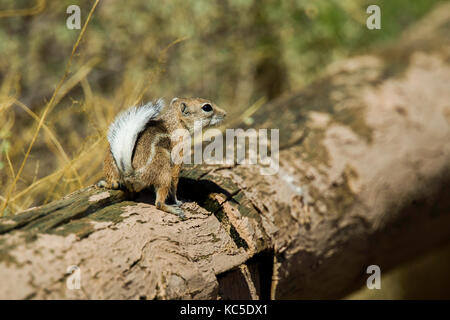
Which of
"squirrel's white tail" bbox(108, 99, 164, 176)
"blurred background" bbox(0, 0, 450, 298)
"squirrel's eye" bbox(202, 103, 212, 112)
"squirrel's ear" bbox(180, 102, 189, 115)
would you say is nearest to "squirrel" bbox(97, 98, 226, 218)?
"squirrel's white tail" bbox(108, 99, 164, 176)

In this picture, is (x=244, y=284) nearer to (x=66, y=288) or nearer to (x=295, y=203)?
(x=295, y=203)

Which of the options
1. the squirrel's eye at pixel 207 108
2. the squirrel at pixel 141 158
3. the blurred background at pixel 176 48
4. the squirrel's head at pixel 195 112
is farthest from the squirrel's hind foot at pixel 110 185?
the blurred background at pixel 176 48

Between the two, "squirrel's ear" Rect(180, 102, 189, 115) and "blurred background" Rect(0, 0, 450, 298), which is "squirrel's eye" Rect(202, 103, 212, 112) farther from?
"blurred background" Rect(0, 0, 450, 298)

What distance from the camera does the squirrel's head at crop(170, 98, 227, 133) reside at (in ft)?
7.12

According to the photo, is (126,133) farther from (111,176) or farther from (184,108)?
(184,108)

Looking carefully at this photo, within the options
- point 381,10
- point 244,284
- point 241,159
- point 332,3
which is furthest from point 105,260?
point 381,10

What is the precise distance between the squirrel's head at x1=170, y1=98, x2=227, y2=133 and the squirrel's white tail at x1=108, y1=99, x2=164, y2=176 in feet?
1.19

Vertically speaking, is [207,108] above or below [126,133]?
above

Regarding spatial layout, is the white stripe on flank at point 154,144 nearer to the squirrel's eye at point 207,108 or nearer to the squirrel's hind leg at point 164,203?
the squirrel's hind leg at point 164,203

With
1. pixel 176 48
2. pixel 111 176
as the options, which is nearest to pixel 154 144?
pixel 111 176

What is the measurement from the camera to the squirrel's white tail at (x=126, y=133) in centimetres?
176

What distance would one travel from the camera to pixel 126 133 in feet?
5.79

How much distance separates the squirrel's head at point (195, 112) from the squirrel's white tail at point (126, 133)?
36cm

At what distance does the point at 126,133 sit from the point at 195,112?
52 cm
